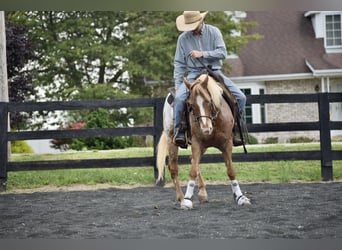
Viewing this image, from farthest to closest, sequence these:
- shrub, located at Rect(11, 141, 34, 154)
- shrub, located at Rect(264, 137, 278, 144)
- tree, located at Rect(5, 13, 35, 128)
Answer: tree, located at Rect(5, 13, 35, 128), shrub, located at Rect(11, 141, 34, 154), shrub, located at Rect(264, 137, 278, 144)

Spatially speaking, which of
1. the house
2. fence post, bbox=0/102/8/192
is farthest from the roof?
fence post, bbox=0/102/8/192

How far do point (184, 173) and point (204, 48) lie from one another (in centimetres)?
129

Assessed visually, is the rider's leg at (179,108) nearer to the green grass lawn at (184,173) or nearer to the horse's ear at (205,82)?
the horse's ear at (205,82)

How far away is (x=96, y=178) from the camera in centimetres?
520

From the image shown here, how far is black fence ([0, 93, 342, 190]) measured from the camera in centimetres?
504

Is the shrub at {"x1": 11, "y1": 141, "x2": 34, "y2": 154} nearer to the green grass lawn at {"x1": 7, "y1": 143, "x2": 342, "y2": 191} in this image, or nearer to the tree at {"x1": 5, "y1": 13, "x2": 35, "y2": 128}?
the green grass lawn at {"x1": 7, "y1": 143, "x2": 342, "y2": 191}

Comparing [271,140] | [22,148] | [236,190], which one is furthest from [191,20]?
[22,148]

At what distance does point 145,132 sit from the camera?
16.9 ft

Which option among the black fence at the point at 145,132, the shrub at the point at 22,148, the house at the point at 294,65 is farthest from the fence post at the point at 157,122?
the shrub at the point at 22,148

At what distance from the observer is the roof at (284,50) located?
5270 millimetres

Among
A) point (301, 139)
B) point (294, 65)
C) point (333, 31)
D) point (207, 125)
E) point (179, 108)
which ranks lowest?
point (301, 139)

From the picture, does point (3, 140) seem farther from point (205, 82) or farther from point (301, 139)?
point (301, 139)

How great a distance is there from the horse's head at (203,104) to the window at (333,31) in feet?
5.48

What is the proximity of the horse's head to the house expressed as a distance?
1.39 meters
